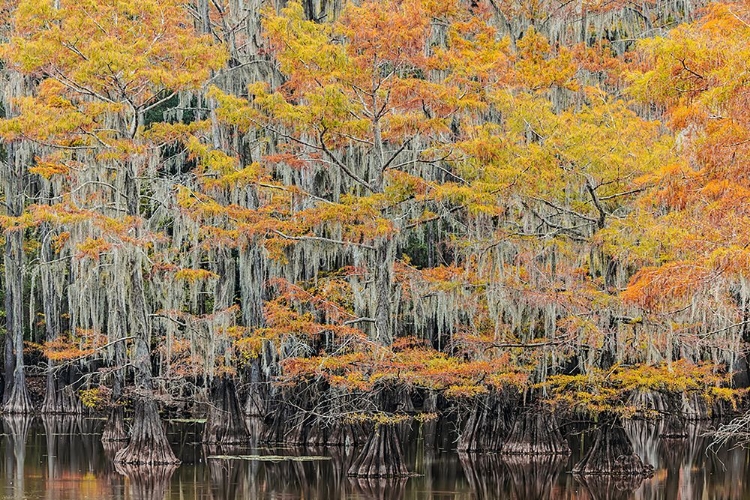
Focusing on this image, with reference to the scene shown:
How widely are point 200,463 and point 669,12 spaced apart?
16402 millimetres

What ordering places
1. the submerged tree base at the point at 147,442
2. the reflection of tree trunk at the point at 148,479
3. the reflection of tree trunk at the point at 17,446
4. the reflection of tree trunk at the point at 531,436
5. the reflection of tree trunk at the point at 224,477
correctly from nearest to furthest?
the reflection of tree trunk at the point at 148,479, the reflection of tree trunk at the point at 224,477, the reflection of tree trunk at the point at 17,446, the submerged tree base at the point at 147,442, the reflection of tree trunk at the point at 531,436

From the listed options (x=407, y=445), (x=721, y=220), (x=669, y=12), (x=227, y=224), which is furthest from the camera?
(x=669, y=12)

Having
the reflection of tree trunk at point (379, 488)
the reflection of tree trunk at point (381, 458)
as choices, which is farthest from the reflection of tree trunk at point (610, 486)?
the reflection of tree trunk at point (381, 458)

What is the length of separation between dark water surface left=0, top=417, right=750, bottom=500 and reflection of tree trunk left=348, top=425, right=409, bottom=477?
0.30 m

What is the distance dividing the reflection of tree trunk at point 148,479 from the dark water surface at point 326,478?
1 cm

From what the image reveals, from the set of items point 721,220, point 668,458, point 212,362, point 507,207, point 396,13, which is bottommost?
point 668,458

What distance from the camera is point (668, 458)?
20.1 metres

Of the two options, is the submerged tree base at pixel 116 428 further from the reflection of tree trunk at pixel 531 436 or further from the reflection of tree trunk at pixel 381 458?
the reflection of tree trunk at pixel 531 436

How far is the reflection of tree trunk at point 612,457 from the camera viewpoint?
17.3 metres

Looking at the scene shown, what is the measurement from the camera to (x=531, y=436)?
19328 millimetres

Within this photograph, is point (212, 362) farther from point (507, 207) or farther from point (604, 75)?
point (604, 75)

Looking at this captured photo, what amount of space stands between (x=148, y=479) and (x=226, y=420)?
5.55 metres

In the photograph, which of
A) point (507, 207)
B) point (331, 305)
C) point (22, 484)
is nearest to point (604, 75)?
point (507, 207)

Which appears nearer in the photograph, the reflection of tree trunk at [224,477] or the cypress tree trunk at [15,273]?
the reflection of tree trunk at [224,477]
